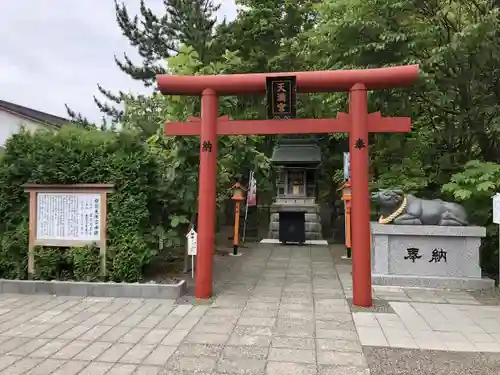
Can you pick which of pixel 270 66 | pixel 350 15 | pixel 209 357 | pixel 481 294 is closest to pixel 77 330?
pixel 209 357

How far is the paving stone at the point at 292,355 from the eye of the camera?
4156 mm

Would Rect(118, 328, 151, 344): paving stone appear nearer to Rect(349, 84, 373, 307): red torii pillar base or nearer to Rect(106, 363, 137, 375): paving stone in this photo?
Rect(106, 363, 137, 375): paving stone

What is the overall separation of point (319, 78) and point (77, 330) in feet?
16.2

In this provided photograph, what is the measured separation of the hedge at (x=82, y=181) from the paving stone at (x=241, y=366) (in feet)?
11.6

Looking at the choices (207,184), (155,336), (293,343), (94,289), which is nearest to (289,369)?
(293,343)

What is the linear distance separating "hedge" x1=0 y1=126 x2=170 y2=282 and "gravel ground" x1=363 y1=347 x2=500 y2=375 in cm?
441

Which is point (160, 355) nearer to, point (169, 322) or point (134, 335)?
point (134, 335)

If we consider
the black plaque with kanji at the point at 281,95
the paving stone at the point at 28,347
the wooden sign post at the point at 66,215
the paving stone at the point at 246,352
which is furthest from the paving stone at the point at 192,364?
the black plaque with kanji at the point at 281,95

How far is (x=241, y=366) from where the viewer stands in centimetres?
401

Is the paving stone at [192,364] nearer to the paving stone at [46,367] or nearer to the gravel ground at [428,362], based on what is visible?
the paving stone at [46,367]

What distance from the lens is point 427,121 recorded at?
35.2 ft

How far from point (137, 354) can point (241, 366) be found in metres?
1.10

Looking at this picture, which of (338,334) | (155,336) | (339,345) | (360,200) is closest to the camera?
(339,345)

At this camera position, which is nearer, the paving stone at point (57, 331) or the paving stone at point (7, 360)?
the paving stone at point (7, 360)
